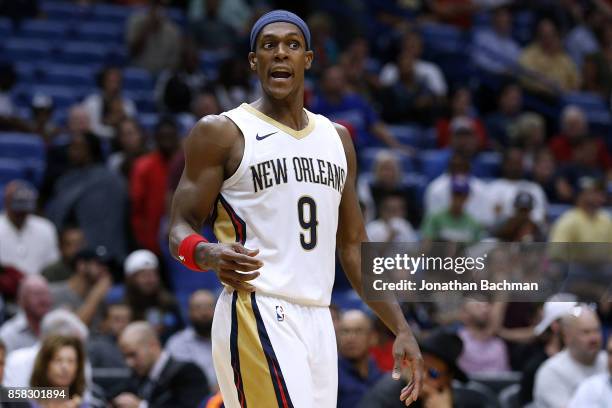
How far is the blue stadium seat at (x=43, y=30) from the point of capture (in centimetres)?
1385

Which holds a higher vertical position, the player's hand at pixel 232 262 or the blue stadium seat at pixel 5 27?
the blue stadium seat at pixel 5 27

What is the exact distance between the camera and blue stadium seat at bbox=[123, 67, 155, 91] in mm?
13359

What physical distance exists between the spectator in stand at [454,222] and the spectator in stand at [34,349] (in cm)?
380

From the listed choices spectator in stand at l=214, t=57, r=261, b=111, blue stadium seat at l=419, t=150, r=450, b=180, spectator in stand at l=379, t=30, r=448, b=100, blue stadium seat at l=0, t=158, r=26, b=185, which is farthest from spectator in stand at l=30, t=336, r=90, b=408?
spectator in stand at l=379, t=30, r=448, b=100

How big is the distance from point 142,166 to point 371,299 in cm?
598

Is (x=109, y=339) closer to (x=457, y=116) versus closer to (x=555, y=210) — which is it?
(x=555, y=210)

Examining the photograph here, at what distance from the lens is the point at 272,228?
4.63m

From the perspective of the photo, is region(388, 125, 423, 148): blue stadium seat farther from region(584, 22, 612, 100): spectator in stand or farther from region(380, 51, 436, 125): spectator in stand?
region(584, 22, 612, 100): spectator in stand

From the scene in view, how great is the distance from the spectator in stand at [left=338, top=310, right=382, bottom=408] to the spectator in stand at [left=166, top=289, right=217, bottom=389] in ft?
3.85

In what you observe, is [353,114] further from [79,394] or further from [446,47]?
[79,394]

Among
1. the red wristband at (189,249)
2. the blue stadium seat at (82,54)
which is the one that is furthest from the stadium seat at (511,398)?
the blue stadium seat at (82,54)

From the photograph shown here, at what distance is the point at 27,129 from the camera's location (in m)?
12.1

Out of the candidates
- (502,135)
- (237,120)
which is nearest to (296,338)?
(237,120)

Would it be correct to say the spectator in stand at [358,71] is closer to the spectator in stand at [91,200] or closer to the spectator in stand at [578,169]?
the spectator in stand at [578,169]
